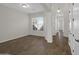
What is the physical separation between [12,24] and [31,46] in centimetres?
54

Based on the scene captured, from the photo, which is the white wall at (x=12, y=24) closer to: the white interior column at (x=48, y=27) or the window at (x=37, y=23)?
the window at (x=37, y=23)

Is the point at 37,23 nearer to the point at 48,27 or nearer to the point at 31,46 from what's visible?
the point at 48,27

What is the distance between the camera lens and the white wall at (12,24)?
60.1 inches

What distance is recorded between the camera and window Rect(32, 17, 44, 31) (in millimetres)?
1603

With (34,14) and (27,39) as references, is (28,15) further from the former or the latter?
(27,39)

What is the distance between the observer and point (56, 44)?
5.31 ft

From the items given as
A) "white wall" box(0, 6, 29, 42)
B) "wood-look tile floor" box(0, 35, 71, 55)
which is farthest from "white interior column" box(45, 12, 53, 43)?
"white wall" box(0, 6, 29, 42)

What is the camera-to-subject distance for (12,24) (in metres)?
1.66

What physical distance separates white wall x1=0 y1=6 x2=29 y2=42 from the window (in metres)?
0.13

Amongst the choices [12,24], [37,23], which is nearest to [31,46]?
[37,23]

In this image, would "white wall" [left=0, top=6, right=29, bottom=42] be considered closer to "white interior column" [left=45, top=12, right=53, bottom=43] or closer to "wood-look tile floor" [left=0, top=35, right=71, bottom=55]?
"wood-look tile floor" [left=0, top=35, right=71, bottom=55]
